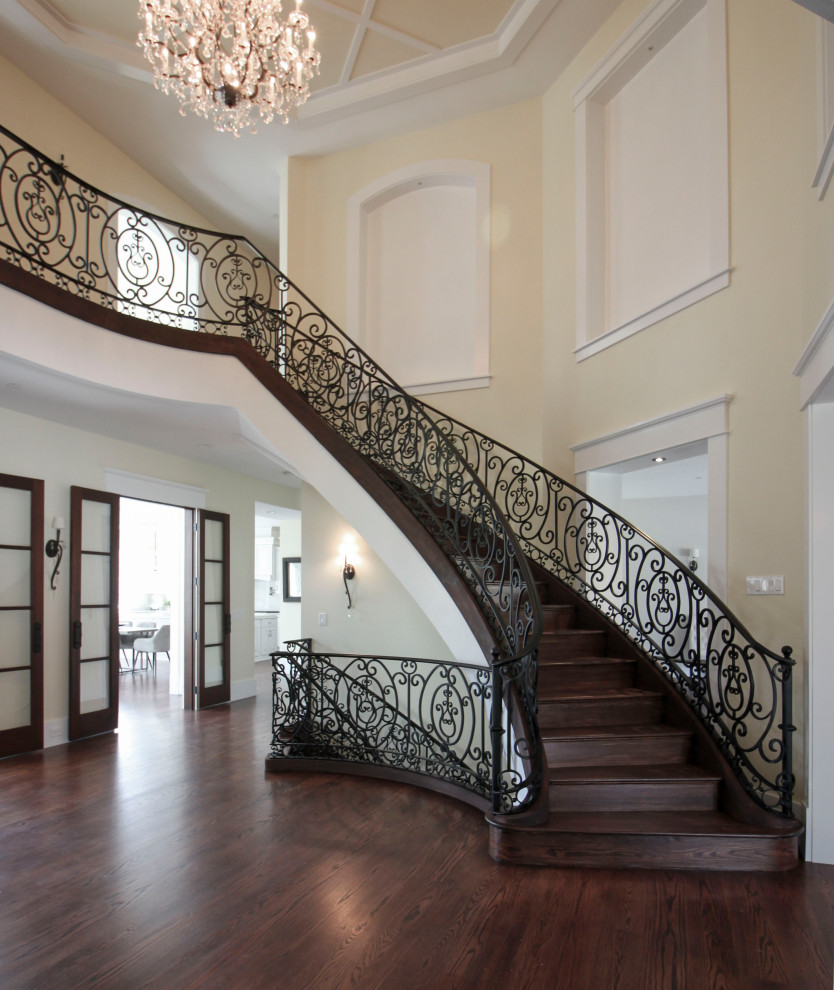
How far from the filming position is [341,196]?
8.08m

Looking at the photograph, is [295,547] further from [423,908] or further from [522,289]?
[423,908]

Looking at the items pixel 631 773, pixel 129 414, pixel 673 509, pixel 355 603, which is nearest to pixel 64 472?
pixel 129 414

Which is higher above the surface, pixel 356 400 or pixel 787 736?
pixel 356 400

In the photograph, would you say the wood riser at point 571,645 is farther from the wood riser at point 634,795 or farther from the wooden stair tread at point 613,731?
the wood riser at point 634,795

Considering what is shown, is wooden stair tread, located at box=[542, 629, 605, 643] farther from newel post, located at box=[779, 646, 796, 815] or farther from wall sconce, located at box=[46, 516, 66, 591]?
wall sconce, located at box=[46, 516, 66, 591]

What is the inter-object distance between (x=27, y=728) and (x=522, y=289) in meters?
6.45

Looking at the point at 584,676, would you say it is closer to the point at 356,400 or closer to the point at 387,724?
the point at 387,724

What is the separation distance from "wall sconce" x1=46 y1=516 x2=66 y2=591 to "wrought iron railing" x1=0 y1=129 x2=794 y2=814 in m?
2.34

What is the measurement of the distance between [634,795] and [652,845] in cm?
36

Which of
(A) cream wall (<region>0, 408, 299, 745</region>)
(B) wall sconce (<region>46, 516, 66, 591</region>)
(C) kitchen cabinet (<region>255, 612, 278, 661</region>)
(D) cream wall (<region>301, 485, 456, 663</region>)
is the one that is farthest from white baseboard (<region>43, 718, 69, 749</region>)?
(C) kitchen cabinet (<region>255, 612, 278, 661</region>)

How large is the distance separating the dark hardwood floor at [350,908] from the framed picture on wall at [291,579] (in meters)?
8.76

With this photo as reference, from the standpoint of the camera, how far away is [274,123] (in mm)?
7477

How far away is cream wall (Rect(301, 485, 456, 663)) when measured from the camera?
7098 millimetres

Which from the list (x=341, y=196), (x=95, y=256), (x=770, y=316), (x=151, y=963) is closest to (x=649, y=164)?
(x=770, y=316)
